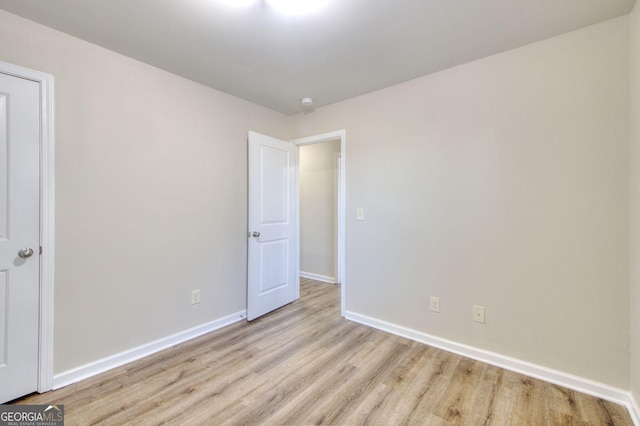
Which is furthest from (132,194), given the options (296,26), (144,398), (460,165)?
(460,165)

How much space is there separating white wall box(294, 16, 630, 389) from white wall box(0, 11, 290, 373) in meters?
1.50

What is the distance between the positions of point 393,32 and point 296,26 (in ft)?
2.10

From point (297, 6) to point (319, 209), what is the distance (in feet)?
10.4

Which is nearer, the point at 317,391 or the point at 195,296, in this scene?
the point at 317,391

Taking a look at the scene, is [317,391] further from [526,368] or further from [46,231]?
[46,231]

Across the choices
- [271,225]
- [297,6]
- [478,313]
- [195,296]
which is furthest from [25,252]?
[478,313]

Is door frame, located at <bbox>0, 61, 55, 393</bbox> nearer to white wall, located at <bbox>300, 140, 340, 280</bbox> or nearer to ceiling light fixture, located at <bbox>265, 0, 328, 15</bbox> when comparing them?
ceiling light fixture, located at <bbox>265, 0, 328, 15</bbox>

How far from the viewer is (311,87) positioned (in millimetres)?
2654

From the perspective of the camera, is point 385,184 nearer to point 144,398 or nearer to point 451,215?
point 451,215

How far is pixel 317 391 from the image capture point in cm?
180

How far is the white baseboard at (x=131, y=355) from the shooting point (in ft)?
6.08

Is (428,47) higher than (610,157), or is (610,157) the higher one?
(428,47)

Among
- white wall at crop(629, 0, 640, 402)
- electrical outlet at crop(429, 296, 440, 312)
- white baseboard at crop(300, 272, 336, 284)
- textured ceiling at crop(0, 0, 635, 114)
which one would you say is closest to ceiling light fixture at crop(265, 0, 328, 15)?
textured ceiling at crop(0, 0, 635, 114)

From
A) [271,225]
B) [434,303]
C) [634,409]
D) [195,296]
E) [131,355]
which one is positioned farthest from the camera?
[271,225]
